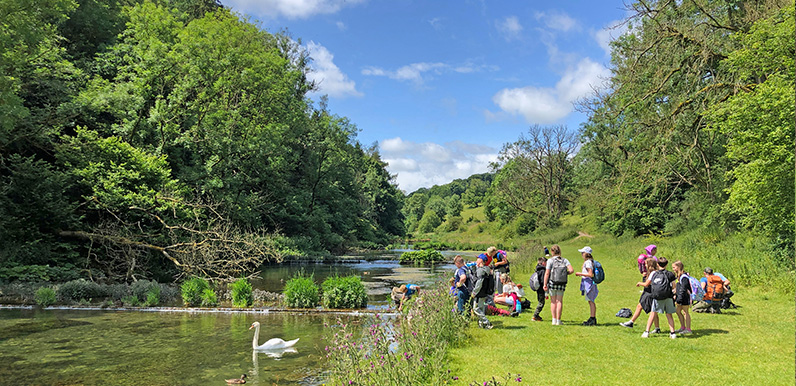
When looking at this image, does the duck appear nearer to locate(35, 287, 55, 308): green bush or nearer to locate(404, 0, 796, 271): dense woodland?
locate(35, 287, 55, 308): green bush

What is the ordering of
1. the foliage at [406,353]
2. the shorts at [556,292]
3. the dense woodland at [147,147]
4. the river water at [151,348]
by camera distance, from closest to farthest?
the foliage at [406,353]
the river water at [151,348]
the shorts at [556,292]
the dense woodland at [147,147]

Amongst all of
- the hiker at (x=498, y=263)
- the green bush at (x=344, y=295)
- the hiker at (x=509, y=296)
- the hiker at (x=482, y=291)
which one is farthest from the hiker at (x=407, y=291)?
the hiker at (x=482, y=291)

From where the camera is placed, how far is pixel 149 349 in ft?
36.1

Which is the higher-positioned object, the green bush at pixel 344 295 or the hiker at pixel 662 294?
the hiker at pixel 662 294

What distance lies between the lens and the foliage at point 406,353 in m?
6.11

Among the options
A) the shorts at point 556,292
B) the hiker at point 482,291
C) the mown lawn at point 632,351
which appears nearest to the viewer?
the mown lawn at point 632,351

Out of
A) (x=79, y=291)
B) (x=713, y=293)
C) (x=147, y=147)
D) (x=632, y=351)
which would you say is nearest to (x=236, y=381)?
(x=632, y=351)

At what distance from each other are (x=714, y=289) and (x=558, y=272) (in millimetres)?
5105

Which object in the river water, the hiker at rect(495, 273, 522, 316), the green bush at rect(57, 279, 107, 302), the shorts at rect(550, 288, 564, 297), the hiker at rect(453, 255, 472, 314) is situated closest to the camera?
the river water

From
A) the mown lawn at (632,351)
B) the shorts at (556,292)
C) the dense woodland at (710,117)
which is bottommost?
the mown lawn at (632,351)

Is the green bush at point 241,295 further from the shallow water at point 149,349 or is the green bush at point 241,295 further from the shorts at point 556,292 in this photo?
the shorts at point 556,292

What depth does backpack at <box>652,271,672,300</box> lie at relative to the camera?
9102 mm

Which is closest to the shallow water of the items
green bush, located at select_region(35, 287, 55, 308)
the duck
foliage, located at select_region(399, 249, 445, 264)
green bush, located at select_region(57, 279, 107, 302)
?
the duck

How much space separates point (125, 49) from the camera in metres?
30.2
